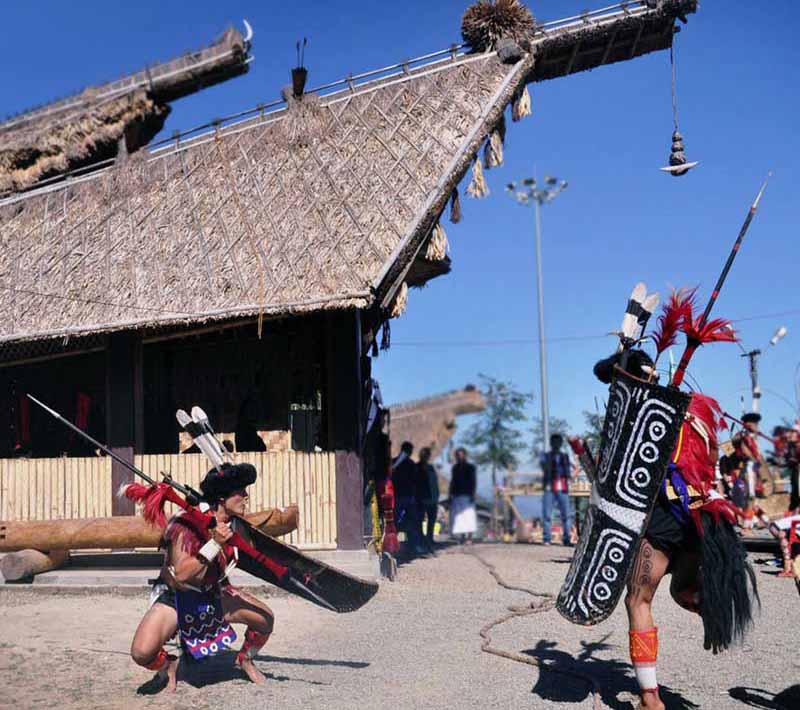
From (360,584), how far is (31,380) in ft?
28.7

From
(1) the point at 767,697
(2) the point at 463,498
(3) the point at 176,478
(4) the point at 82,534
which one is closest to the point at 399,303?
(3) the point at 176,478

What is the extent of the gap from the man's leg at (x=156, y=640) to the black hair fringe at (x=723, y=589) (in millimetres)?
3048

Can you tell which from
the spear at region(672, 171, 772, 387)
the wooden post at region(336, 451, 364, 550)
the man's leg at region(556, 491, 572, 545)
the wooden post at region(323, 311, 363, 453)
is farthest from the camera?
the man's leg at region(556, 491, 572, 545)

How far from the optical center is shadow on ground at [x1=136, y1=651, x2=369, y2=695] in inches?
227

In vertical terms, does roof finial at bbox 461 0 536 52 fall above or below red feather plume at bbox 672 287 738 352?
above

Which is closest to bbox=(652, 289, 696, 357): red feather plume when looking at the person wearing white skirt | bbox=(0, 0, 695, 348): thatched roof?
bbox=(0, 0, 695, 348): thatched roof

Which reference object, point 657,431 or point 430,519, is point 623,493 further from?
point 430,519

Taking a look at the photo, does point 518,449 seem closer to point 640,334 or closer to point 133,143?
point 133,143

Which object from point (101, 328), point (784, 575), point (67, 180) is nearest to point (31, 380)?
point (67, 180)

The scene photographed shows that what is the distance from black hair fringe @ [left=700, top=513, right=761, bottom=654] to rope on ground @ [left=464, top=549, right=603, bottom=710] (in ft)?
2.66

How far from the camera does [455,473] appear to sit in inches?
638

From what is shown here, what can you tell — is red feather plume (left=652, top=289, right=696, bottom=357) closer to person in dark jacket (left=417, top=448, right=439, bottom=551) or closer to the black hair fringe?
A: the black hair fringe

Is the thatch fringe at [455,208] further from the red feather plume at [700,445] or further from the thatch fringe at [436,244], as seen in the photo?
the red feather plume at [700,445]

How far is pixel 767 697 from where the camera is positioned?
5426 mm
